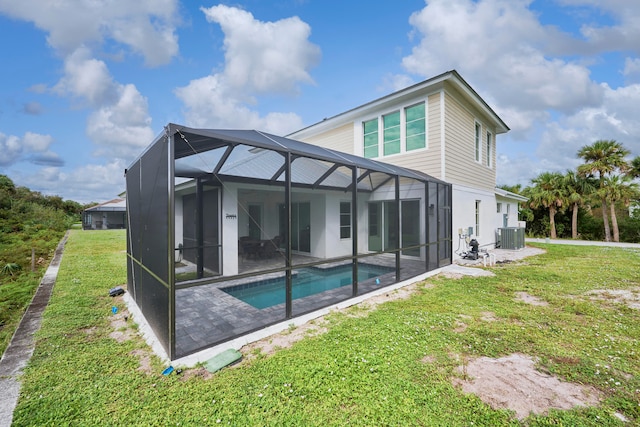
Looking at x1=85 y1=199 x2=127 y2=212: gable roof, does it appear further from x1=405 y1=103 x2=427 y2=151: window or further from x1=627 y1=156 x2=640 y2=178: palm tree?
x1=627 y1=156 x2=640 y2=178: palm tree

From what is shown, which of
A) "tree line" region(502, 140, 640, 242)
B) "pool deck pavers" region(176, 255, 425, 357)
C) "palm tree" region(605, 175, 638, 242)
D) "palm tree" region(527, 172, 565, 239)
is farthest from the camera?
"palm tree" region(527, 172, 565, 239)

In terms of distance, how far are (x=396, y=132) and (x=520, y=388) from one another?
862 cm

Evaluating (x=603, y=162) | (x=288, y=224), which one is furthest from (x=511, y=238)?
(x=288, y=224)

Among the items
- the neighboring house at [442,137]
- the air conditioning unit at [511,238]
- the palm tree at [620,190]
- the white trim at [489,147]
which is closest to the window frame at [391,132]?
the neighboring house at [442,137]

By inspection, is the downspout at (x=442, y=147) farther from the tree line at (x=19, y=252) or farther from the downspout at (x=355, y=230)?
the tree line at (x=19, y=252)

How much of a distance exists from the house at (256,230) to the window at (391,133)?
1.31m

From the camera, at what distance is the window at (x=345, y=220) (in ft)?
33.3

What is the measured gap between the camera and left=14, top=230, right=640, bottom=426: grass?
2.08 meters

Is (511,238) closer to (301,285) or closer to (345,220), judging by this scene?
(345,220)

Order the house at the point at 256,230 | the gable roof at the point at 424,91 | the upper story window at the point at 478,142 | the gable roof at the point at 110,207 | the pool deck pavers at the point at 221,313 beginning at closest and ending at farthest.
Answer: the house at the point at 256,230
the pool deck pavers at the point at 221,313
the gable roof at the point at 424,91
the upper story window at the point at 478,142
the gable roof at the point at 110,207

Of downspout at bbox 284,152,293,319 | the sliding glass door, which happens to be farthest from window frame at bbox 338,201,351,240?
downspout at bbox 284,152,293,319

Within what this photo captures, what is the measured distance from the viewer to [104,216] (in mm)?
25078

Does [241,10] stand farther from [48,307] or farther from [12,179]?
[12,179]

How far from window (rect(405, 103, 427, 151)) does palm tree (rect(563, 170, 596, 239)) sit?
14601mm
